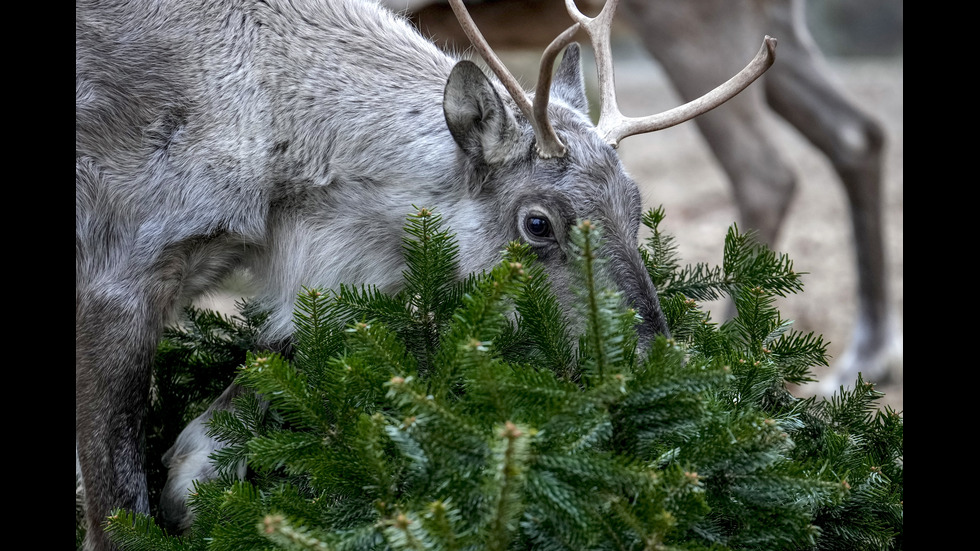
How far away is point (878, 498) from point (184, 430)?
72.2 inches

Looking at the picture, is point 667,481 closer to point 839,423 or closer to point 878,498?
point 878,498

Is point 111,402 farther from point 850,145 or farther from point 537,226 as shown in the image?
point 850,145

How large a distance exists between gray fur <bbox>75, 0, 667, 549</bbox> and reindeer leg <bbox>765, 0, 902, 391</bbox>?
3.53 metres

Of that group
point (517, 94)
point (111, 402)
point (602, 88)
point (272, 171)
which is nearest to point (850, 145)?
point (602, 88)

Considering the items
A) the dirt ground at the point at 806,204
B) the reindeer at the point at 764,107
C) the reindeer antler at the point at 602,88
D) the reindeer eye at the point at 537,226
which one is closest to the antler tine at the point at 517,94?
the reindeer antler at the point at 602,88

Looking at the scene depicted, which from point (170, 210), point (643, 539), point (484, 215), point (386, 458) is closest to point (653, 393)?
point (643, 539)

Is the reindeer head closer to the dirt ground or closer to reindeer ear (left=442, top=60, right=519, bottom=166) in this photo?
reindeer ear (left=442, top=60, right=519, bottom=166)

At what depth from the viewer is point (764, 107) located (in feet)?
19.1

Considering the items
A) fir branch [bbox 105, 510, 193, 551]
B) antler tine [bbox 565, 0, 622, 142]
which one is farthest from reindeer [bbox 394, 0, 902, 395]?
fir branch [bbox 105, 510, 193, 551]

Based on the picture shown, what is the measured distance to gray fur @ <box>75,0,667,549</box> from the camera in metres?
2.58

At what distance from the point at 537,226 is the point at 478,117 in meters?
0.36

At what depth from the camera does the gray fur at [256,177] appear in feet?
8.46

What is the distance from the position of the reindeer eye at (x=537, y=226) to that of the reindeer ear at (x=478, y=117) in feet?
0.67

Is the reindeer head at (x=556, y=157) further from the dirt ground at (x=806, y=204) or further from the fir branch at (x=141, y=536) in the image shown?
the dirt ground at (x=806, y=204)
